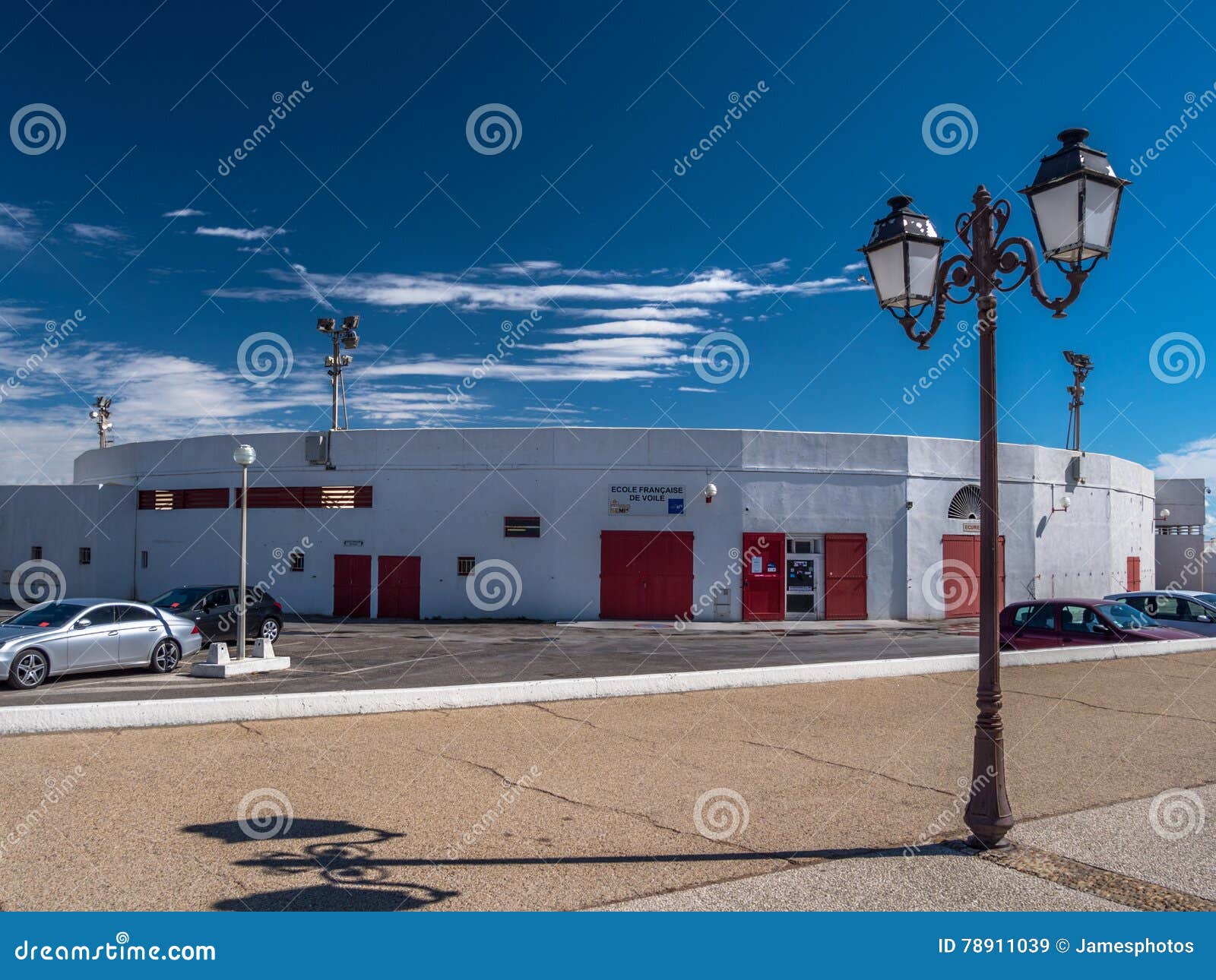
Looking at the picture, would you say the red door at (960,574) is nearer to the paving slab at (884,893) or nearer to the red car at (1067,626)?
the red car at (1067,626)

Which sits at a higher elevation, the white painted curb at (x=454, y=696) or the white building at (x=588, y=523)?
the white building at (x=588, y=523)

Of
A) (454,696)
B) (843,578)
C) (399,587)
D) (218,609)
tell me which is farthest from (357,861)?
(843,578)

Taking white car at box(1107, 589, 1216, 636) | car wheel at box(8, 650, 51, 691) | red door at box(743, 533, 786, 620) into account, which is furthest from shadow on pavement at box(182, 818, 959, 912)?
red door at box(743, 533, 786, 620)

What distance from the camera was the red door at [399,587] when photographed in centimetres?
2748

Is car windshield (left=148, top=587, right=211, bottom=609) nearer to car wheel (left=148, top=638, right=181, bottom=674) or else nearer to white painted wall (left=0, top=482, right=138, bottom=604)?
car wheel (left=148, top=638, right=181, bottom=674)

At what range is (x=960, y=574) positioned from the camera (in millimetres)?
29891

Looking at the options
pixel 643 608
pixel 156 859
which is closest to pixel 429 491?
pixel 643 608

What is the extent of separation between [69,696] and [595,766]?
27.7ft

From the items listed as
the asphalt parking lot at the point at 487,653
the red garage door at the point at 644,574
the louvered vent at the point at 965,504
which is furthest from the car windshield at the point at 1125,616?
the louvered vent at the point at 965,504

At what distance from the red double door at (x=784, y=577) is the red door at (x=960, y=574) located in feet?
10.7

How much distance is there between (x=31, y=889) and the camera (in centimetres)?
524

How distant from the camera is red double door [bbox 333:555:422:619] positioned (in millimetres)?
27516

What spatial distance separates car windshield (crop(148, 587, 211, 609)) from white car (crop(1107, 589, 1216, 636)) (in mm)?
20140

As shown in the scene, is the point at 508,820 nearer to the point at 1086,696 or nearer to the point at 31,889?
the point at 31,889
